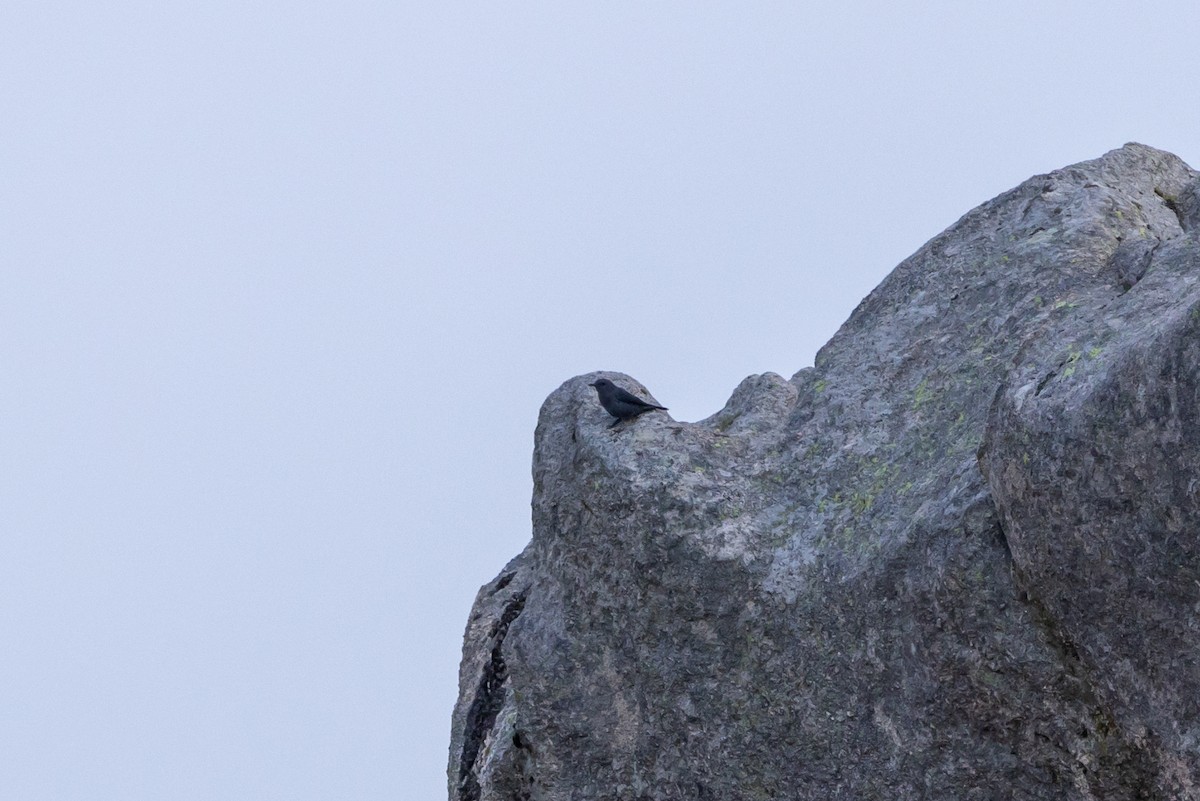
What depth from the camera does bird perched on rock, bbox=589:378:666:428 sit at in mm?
15844

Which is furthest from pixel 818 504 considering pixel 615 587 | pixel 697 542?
pixel 615 587

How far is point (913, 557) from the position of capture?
12852 millimetres

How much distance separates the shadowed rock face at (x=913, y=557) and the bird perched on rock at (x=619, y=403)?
8.8 inches

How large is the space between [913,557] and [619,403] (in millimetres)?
4549

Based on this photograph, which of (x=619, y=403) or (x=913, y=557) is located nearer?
(x=913, y=557)

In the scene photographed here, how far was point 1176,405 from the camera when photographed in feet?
34.5

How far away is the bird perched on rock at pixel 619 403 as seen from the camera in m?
15.8

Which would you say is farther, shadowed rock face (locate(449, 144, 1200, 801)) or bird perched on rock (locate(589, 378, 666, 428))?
bird perched on rock (locate(589, 378, 666, 428))

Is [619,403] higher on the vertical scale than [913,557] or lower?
higher

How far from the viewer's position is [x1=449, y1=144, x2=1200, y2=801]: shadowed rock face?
11016mm

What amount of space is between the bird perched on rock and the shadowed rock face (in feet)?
0.73

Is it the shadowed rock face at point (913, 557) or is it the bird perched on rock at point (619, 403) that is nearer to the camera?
the shadowed rock face at point (913, 557)

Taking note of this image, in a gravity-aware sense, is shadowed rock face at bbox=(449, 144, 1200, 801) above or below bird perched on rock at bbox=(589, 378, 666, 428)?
below

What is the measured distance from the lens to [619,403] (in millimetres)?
15930
